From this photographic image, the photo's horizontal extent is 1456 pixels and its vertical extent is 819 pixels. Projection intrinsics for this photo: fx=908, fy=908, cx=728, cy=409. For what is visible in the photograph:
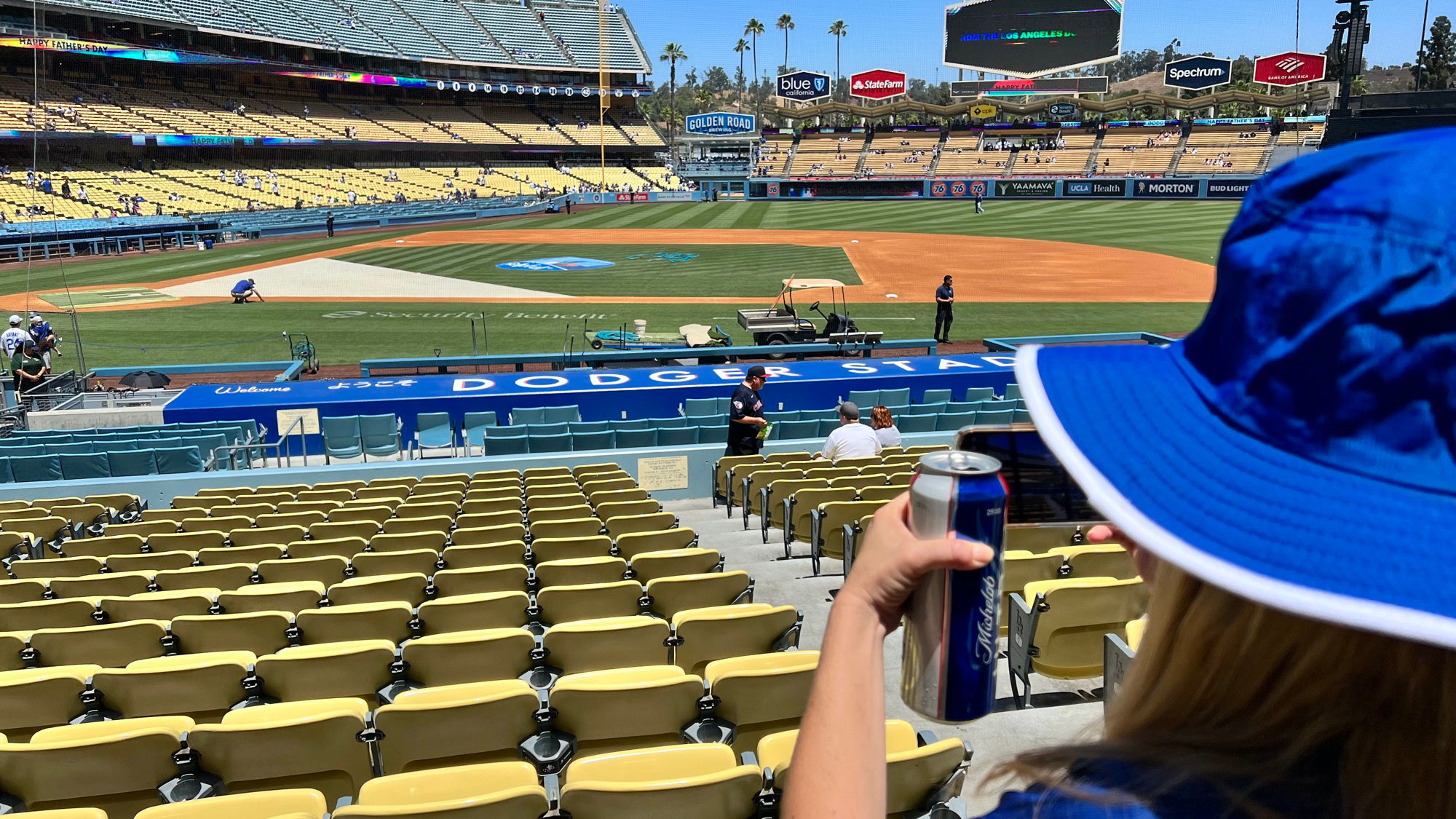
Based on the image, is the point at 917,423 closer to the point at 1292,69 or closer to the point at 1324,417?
the point at 1324,417

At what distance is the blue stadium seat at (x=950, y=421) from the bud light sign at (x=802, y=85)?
259 ft

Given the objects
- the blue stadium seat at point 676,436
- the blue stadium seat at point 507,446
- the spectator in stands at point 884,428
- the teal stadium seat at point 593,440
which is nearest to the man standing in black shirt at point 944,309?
the spectator in stands at point 884,428

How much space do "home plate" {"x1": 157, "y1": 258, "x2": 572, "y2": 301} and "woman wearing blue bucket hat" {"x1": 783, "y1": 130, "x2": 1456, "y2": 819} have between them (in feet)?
95.5

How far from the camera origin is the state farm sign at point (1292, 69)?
245ft

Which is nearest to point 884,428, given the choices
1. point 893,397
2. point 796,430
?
point 796,430

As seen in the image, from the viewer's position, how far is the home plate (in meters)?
30.0

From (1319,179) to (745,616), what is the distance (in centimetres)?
431

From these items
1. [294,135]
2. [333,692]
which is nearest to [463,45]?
[294,135]

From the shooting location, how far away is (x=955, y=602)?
1.37 metres

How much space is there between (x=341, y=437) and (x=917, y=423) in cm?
887

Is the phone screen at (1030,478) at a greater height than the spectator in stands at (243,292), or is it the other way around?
the phone screen at (1030,478)

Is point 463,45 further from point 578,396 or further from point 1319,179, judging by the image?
point 1319,179

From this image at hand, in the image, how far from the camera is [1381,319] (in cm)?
85

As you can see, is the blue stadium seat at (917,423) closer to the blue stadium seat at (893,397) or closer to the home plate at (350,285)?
the blue stadium seat at (893,397)
